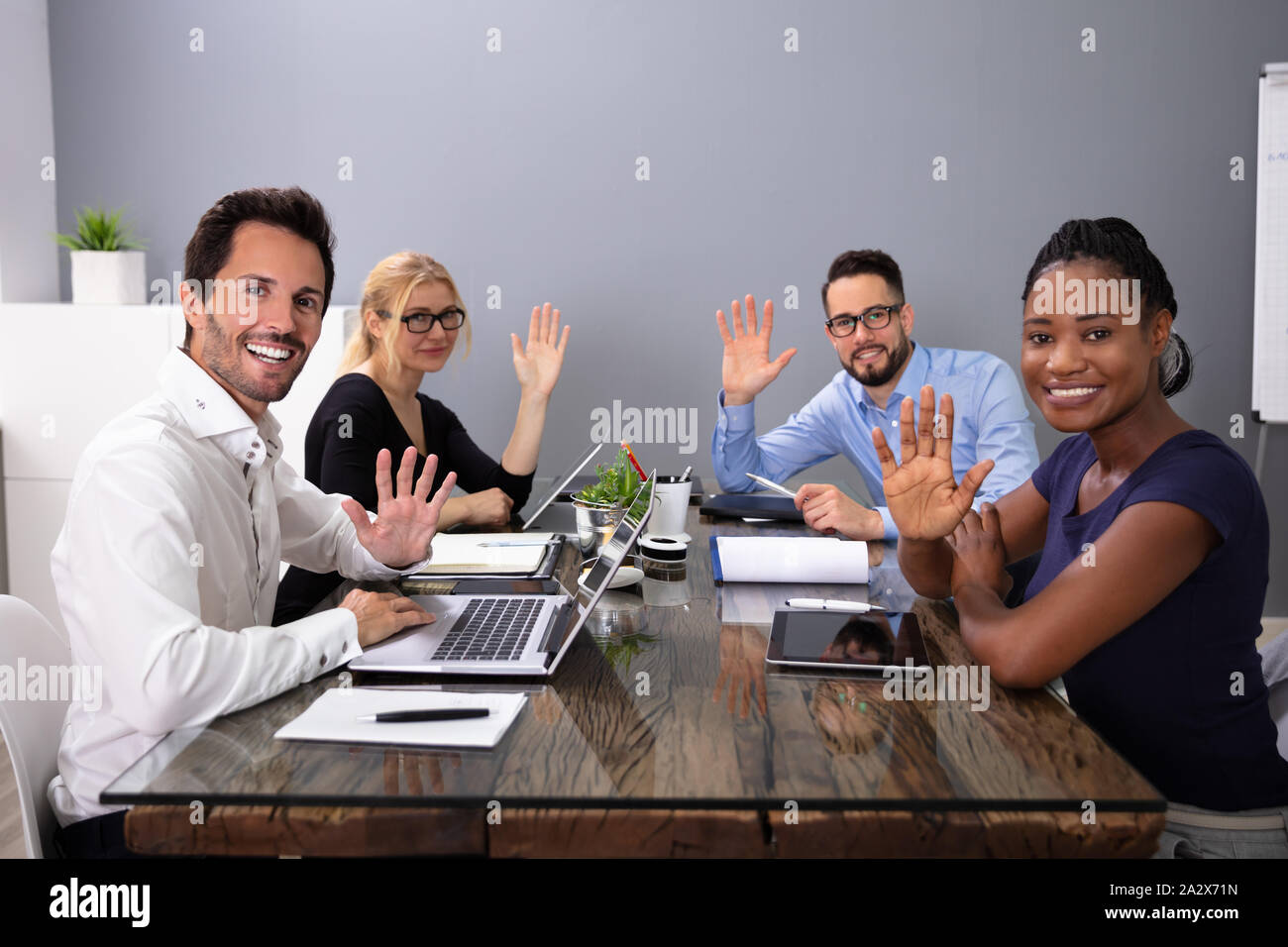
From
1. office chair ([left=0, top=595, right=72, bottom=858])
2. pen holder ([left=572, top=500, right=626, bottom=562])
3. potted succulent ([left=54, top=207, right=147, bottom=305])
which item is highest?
potted succulent ([left=54, top=207, right=147, bottom=305])

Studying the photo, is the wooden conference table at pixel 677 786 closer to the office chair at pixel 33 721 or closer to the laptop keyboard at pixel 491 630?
the laptop keyboard at pixel 491 630

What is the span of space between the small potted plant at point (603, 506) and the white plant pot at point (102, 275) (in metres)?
2.39

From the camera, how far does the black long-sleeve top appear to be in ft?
7.73

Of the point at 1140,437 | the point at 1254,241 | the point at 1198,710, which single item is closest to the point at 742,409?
the point at 1140,437

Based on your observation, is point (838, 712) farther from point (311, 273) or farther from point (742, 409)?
point (742, 409)

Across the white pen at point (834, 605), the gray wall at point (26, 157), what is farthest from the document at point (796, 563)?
the gray wall at point (26, 157)

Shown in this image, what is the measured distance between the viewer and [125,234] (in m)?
3.79

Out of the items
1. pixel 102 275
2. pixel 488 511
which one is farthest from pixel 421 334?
pixel 102 275

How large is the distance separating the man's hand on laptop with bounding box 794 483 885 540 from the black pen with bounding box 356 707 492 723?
1.24 m

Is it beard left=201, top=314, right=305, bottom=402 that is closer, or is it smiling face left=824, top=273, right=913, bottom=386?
beard left=201, top=314, right=305, bottom=402

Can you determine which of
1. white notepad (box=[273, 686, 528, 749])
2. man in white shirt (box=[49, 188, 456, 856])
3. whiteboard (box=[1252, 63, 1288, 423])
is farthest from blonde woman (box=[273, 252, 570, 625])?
whiteboard (box=[1252, 63, 1288, 423])

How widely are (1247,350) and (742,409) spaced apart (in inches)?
84.8

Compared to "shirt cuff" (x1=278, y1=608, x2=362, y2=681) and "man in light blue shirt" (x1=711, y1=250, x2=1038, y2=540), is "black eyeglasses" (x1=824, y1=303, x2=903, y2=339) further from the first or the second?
"shirt cuff" (x1=278, y1=608, x2=362, y2=681)

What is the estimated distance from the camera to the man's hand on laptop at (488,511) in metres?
2.51
